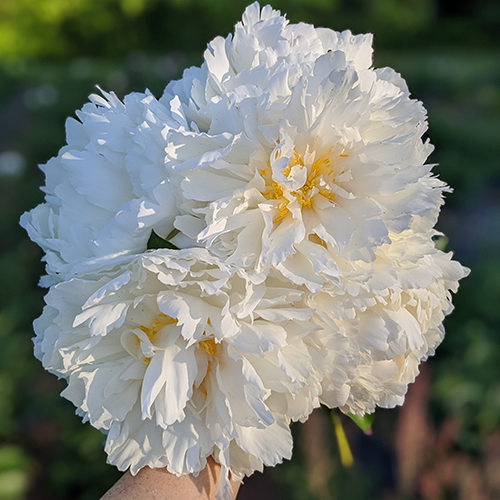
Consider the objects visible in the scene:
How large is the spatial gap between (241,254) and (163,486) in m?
0.50

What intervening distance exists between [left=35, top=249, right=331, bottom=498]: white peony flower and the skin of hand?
0.22 ft

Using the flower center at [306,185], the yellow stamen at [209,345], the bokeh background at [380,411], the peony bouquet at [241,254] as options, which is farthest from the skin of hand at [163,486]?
the bokeh background at [380,411]

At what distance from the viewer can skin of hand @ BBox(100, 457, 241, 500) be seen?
1049mm

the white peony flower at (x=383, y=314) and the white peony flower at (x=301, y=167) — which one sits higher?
the white peony flower at (x=301, y=167)

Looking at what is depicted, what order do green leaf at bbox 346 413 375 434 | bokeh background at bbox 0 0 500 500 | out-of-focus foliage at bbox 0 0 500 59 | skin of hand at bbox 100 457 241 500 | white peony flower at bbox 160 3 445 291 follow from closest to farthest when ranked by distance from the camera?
1. white peony flower at bbox 160 3 445 291
2. skin of hand at bbox 100 457 241 500
3. green leaf at bbox 346 413 375 434
4. bokeh background at bbox 0 0 500 500
5. out-of-focus foliage at bbox 0 0 500 59

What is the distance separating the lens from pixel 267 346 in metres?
0.88

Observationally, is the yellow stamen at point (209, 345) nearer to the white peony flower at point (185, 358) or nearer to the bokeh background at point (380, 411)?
the white peony flower at point (185, 358)

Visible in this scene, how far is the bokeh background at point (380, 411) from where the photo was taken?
2543mm

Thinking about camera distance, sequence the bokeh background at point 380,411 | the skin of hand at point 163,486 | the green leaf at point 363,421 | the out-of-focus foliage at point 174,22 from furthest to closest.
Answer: the out-of-focus foliage at point 174,22
the bokeh background at point 380,411
the green leaf at point 363,421
the skin of hand at point 163,486

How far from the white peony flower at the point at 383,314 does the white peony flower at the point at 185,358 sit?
0.04 meters

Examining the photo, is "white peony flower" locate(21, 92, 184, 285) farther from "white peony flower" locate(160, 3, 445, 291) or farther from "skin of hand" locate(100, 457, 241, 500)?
"skin of hand" locate(100, 457, 241, 500)

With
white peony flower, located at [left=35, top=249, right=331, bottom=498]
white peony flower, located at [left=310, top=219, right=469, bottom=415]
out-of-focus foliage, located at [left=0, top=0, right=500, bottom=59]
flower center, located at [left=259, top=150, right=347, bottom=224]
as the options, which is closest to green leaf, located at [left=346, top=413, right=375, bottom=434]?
white peony flower, located at [left=310, top=219, right=469, bottom=415]

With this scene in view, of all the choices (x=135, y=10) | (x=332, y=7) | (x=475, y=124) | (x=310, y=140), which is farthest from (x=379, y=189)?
(x=332, y=7)

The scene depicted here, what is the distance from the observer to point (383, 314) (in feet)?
3.22
